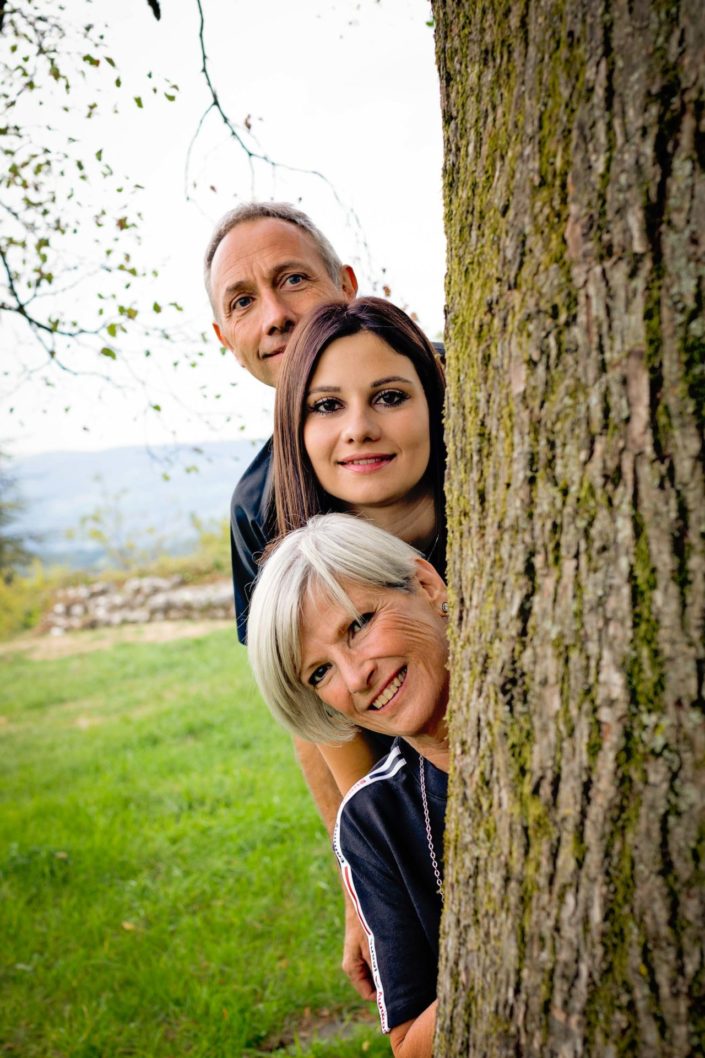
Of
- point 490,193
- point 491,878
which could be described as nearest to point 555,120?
point 490,193

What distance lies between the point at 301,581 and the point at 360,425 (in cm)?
53

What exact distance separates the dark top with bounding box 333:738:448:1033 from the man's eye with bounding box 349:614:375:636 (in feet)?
1.28

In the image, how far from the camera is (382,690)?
1882 millimetres

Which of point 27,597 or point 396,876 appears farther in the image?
point 27,597

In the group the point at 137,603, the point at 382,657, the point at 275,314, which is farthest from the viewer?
the point at 137,603

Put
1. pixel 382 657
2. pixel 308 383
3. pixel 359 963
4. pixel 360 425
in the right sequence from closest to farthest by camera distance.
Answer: pixel 382 657
pixel 360 425
pixel 308 383
pixel 359 963

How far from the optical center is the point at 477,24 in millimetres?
1168

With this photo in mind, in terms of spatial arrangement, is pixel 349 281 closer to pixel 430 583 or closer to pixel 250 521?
pixel 250 521

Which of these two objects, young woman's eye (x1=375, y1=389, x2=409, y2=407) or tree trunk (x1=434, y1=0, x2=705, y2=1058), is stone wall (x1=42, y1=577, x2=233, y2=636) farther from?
tree trunk (x1=434, y1=0, x2=705, y2=1058)

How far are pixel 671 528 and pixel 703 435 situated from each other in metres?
0.12

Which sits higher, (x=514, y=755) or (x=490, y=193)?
(x=490, y=193)

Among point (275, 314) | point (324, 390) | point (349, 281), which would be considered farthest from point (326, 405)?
point (349, 281)

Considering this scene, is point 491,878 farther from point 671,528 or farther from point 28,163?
point 28,163

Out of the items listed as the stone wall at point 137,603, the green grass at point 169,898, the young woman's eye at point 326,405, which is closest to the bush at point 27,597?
the stone wall at point 137,603
